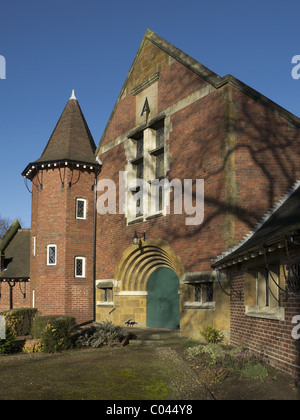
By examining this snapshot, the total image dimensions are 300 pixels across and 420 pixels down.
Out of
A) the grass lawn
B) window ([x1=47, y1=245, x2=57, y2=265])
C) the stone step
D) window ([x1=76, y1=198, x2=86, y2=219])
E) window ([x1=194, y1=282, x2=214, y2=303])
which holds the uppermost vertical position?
window ([x1=76, y1=198, x2=86, y2=219])

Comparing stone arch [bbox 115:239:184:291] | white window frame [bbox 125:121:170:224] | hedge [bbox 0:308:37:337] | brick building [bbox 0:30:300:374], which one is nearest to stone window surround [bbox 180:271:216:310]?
brick building [bbox 0:30:300:374]

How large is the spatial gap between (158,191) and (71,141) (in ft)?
21.3

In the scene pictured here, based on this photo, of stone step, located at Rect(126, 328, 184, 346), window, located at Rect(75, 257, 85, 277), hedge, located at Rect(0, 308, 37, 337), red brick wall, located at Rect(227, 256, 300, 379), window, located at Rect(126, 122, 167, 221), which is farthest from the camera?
window, located at Rect(75, 257, 85, 277)

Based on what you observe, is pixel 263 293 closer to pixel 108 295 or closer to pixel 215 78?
pixel 215 78

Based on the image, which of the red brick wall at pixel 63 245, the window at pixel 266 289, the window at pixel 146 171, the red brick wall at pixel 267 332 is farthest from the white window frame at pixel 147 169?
the window at pixel 266 289

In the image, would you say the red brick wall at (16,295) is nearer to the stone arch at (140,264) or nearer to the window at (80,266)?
the window at (80,266)

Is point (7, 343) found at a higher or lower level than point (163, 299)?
lower

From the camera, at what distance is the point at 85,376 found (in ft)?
29.5

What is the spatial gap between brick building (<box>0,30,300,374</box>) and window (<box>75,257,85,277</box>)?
0.15 feet

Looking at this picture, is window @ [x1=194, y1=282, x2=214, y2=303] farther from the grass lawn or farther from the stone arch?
the grass lawn

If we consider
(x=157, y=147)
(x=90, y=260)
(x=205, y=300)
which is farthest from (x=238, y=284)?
(x=90, y=260)

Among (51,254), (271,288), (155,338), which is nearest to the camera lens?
(271,288)

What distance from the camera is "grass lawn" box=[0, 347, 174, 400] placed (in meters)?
7.49

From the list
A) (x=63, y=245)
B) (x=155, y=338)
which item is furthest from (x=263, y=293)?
(x=63, y=245)
